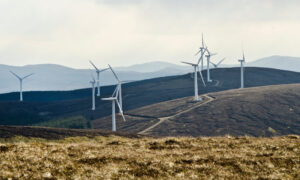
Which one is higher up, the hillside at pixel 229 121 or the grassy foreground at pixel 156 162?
the grassy foreground at pixel 156 162

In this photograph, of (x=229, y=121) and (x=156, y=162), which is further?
(x=229, y=121)

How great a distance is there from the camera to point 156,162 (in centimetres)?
2222

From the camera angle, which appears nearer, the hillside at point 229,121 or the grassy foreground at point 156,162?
the grassy foreground at point 156,162

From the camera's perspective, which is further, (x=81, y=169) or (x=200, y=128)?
(x=200, y=128)

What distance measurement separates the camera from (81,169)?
2072 cm

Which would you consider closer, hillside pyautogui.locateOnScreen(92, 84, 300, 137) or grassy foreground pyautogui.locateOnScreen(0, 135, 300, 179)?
grassy foreground pyautogui.locateOnScreen(0, 135, 300, 179)

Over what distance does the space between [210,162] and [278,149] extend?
5840 millimetres

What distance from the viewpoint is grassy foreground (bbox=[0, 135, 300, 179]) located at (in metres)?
20.0

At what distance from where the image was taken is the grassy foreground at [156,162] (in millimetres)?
19953

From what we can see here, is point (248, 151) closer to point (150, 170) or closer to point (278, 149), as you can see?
point (278, 149)

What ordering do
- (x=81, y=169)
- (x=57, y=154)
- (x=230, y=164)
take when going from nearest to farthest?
(x=81, y=169), (x=230, y=164), (x=57, y=154)

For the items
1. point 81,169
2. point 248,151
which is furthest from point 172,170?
point 248,151

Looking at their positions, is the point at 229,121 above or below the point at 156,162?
below

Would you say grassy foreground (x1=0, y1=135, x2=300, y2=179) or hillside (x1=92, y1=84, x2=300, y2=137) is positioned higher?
grassy foreground (x1=0, y1=135, x2=300, y2=179)
